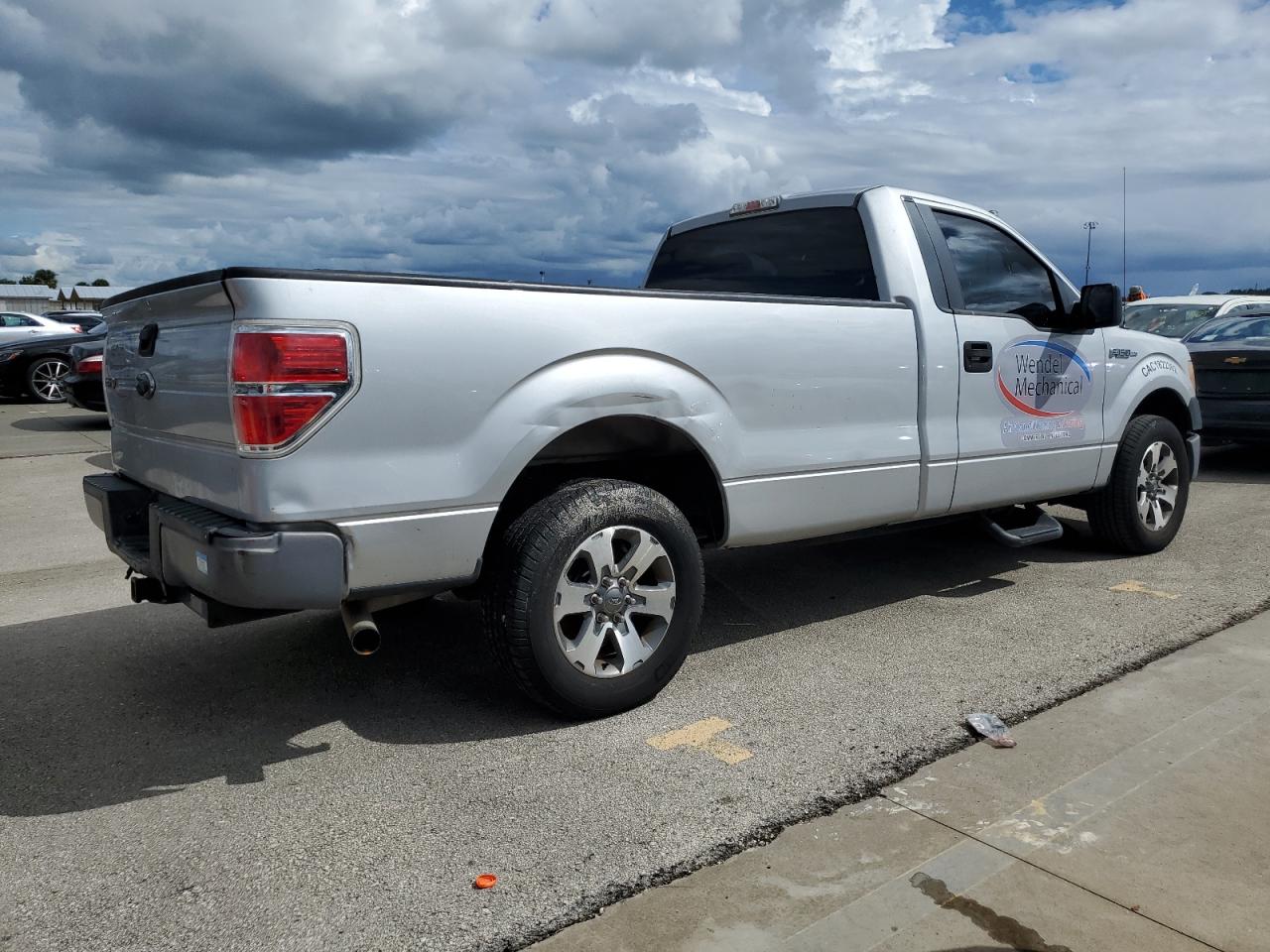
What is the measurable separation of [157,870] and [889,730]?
2.31 metres

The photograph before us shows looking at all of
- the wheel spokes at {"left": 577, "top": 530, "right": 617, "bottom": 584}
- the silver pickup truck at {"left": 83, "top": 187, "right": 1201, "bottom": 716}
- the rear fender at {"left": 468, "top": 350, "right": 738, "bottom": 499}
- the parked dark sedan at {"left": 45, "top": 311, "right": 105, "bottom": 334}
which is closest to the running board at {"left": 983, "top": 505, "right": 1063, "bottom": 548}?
the silver pickup truck at {"left": 83, "top": 187, "right": 1201, "bottom": 716}

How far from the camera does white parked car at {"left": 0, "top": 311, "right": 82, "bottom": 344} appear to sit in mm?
19672

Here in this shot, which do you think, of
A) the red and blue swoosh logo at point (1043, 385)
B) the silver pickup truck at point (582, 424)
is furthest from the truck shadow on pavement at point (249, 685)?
the red and blue swoosh logo at point (1043, 385)

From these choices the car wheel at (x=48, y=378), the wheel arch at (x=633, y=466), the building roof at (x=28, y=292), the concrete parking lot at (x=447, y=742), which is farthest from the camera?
the building roof at (x=28, y=292)

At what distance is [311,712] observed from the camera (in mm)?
3881

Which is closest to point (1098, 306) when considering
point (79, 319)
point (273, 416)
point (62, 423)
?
point (273, 416)

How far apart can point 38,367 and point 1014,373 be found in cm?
1489

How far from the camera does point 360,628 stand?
3.26 metres

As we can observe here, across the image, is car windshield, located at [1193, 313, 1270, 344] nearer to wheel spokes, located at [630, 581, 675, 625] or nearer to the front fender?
the front fender

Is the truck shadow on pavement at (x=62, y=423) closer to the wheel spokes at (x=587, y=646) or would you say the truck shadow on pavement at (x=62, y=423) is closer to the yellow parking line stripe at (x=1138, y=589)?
the wheel spokes at (x=587, y=646)

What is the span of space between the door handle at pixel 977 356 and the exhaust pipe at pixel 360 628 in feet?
9.79

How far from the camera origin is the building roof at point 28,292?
178 feet

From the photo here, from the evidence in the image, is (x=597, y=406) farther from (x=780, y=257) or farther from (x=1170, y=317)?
(x=1170, y=317)

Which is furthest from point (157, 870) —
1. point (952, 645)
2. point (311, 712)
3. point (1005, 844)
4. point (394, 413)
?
point (952, 645)
